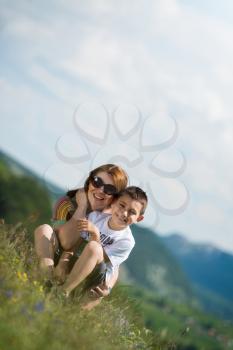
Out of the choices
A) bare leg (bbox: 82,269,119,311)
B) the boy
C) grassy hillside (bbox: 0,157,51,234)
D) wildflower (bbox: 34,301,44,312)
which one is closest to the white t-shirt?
the boy

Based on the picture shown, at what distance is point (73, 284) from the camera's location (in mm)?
7590

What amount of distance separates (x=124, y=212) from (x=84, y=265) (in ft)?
2.43

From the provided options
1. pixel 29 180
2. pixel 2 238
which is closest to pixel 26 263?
pixel 2 238

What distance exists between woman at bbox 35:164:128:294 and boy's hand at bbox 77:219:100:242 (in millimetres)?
386

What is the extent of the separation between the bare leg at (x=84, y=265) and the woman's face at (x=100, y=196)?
0.69 m

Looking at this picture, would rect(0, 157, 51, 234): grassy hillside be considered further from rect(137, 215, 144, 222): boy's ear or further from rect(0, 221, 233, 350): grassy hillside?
rect(137, 215, 144, 222): boy's ear

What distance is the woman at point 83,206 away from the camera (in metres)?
7.92

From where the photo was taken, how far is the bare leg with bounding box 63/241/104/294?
295 inches

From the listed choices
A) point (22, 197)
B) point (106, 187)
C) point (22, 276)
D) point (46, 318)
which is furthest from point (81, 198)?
point (22, 197)

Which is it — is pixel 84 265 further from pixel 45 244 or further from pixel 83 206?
pixel 83 206

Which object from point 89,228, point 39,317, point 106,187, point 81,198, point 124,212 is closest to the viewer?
point 39,317

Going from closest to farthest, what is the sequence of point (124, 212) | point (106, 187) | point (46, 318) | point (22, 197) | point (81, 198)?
point (46, 318), point (124, 212), point (106, 187), point (81, 198), point (22, 197)

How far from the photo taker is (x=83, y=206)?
8086 mm

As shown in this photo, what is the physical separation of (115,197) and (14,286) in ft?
6.39
